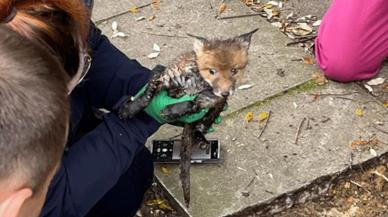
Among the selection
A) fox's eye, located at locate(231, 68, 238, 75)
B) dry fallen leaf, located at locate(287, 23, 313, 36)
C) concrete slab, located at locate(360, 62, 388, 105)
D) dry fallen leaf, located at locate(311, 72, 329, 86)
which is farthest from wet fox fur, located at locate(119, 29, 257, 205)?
dry fallen leaf, located at locate(287, 23, 313, 36)

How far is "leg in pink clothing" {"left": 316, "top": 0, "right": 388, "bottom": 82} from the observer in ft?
11.6

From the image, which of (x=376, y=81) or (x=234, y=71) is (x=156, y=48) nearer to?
(x=376, y=81)

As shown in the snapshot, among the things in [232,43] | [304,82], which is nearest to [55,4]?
[232,43]

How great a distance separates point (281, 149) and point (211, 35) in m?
0.94

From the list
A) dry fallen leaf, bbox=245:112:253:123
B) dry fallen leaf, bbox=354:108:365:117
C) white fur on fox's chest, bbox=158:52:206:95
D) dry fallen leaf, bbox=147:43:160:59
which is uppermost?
white fur on fox's chest, bbox=158:52:206:95

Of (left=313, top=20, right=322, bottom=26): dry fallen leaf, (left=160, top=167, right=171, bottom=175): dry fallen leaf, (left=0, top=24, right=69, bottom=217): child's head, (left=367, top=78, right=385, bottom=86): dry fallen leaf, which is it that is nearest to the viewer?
(left=0, top=24, right=69, bottom=217): child's head

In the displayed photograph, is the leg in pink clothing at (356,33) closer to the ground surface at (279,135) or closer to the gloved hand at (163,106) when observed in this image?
the ground surface at (279,135)

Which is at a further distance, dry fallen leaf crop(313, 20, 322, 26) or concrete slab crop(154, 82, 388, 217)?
dry fallen leaf crop(313, 20, 322, 26)

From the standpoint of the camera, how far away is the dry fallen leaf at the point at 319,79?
3.40m

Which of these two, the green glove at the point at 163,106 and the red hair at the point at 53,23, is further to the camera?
the green glove at the point at 163,106

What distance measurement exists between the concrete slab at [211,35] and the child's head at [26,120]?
1710 mm

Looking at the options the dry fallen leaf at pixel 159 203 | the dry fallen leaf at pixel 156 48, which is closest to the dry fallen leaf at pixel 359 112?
the dry fallen leaf at pixel 159 203

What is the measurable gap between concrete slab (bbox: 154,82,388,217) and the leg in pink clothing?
23 cm

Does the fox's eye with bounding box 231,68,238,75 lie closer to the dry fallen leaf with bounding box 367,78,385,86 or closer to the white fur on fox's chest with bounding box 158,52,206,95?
the white fur on fox's chest with bounding box 158,52,206,95
